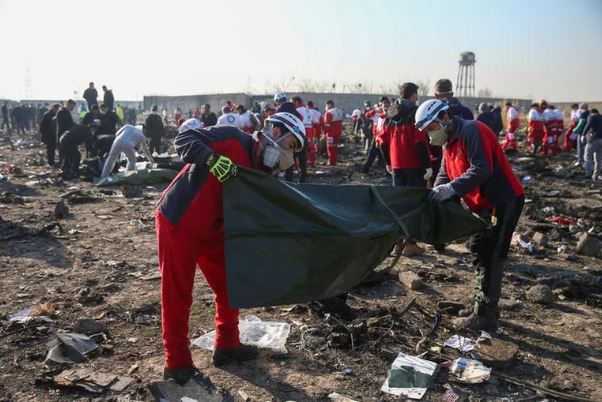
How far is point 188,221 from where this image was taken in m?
3.28

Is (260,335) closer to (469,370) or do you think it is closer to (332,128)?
(469,370)

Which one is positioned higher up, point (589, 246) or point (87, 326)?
point (589, 246)

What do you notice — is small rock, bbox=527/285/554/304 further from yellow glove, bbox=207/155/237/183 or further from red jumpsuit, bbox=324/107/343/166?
red jumpsuit, bbox=324/107/343/166

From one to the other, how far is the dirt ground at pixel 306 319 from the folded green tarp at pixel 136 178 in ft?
11.4

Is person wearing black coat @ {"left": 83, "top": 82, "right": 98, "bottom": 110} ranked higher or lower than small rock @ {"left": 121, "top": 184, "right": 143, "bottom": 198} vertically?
higher

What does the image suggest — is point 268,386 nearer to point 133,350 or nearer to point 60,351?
point 133,350

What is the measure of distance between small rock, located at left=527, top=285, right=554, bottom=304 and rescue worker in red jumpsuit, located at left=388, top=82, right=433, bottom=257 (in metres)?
1.66

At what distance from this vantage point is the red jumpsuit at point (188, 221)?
10.7 ft

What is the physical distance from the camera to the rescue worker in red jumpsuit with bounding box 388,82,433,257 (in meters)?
6.55

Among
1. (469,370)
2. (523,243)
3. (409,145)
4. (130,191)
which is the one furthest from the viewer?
(130,191)

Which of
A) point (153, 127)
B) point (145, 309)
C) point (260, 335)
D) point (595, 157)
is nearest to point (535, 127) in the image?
point (595, 157)

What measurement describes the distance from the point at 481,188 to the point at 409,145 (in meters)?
2.35

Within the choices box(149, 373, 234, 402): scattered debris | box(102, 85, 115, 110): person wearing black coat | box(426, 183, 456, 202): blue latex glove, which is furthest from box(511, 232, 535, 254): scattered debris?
box(102, 85, 115, 110): person wearing black coat

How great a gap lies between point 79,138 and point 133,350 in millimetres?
10331
